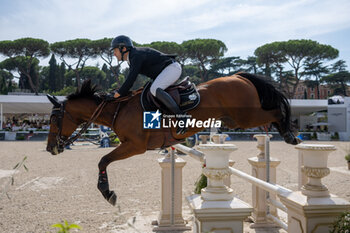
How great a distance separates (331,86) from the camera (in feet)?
155

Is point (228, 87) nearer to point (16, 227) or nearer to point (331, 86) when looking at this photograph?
point (16, 227)

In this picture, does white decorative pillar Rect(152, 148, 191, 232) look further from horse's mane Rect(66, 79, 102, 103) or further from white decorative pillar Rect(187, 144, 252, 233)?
→ white decorative pillar Rect(187, 144, 252, 233)

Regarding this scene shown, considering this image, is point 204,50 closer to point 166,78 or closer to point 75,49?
point 75,49

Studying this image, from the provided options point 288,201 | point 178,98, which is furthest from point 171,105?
point 288,201

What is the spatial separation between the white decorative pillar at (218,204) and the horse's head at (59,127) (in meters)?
1.57

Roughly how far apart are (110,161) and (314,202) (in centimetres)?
161

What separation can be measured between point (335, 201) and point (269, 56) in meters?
37.4

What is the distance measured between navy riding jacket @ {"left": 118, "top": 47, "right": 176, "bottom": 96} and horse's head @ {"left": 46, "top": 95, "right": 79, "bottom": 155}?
631 millimetres

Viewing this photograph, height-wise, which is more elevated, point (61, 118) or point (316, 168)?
point (61, 118)

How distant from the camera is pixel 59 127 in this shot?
8.91 ft

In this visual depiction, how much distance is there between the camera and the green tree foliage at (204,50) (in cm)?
3284

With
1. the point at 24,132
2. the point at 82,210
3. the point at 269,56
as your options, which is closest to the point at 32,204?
the point at 82,210

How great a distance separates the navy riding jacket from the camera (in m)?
2.48

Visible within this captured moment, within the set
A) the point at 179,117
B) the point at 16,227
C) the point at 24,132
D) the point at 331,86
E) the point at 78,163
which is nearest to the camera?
the point at 179,117
